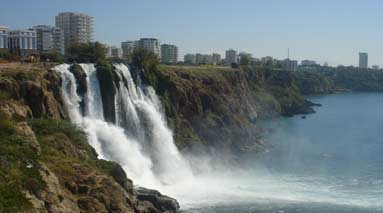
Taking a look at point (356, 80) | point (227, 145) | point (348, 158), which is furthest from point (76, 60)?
point (356, 80)

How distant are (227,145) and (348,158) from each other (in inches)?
512

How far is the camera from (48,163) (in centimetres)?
3006

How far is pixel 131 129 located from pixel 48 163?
1681 cm

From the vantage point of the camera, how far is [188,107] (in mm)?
59625

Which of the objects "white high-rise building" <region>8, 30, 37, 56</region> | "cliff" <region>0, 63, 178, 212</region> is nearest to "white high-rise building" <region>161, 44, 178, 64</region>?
"white high-rise building" <region>8, 30, 37, 56</region>

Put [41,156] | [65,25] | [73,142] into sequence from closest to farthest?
[41,156] → [73,142] → [65,25]

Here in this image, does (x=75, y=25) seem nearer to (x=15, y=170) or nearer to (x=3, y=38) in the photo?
(x=3, y=38)

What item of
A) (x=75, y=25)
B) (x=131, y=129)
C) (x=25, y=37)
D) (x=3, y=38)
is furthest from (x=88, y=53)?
(x=75, y=25)

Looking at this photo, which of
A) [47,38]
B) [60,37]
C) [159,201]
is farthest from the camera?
[60,37]

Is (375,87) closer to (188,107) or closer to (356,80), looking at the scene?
(356,80)

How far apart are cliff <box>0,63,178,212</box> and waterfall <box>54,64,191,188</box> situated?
2.22 metres

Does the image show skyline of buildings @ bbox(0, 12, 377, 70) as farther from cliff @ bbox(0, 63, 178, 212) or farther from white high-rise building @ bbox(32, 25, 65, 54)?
cliff @ bbox(0, 63, 178, 212)

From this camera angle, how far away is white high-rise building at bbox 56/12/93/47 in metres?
145

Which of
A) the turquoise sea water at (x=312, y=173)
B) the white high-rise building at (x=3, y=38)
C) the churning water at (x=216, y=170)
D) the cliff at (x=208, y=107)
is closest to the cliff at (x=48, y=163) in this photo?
the churning water at (x=216, y=170)
